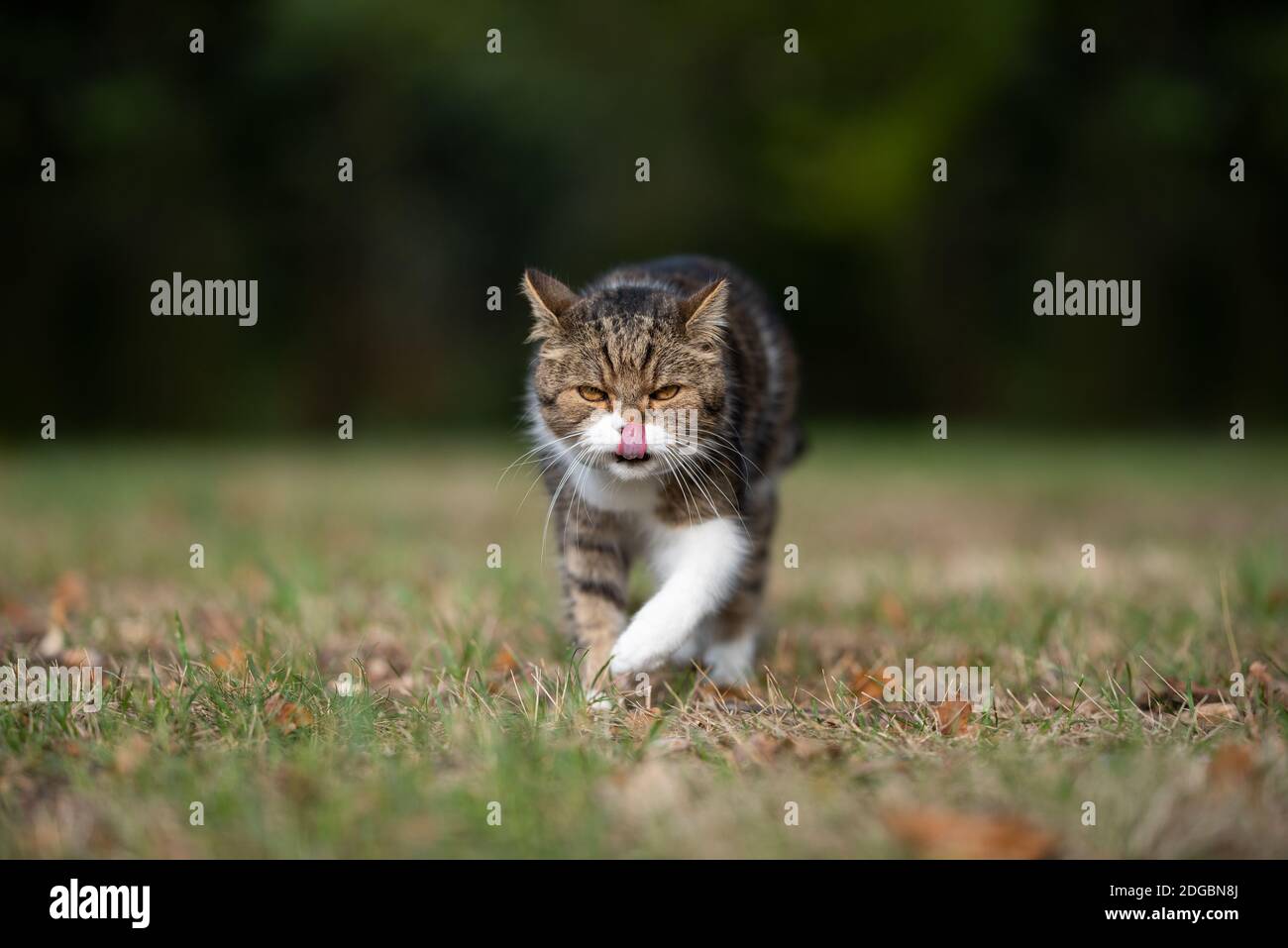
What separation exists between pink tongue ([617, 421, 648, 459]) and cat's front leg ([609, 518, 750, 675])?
1.24 feet

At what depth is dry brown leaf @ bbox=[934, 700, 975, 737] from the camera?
8.51 feet

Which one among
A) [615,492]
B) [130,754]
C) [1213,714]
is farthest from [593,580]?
[1213,714]

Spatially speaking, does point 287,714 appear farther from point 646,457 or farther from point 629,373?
point 629,373

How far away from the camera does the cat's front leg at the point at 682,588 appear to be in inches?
114

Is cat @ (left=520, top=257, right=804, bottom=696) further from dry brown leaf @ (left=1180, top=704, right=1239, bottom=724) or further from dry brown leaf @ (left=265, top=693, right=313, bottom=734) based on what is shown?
dry brown leaf @ (left=1180, top=704, right=1239, bottom=724)

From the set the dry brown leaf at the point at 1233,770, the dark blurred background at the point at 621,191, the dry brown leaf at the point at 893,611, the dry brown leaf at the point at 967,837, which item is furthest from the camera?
the dark blurred background at the point at 621,191

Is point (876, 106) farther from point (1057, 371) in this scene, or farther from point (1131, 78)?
point (1057, 371)

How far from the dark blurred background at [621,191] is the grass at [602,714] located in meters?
7.10

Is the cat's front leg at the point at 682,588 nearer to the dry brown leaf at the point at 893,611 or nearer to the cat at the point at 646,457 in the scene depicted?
the cat at the point at 646,457

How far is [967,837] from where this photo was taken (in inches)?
74.5

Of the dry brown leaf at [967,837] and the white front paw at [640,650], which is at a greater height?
the white front paw at [640,650]

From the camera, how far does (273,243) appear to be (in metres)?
13.1

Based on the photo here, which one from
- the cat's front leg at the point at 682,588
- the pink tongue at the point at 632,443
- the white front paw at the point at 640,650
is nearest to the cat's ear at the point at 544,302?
the pink tongue at the point at 632,443

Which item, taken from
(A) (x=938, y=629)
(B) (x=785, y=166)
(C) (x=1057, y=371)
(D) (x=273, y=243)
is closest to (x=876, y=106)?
(B) (x=785, y=166)
